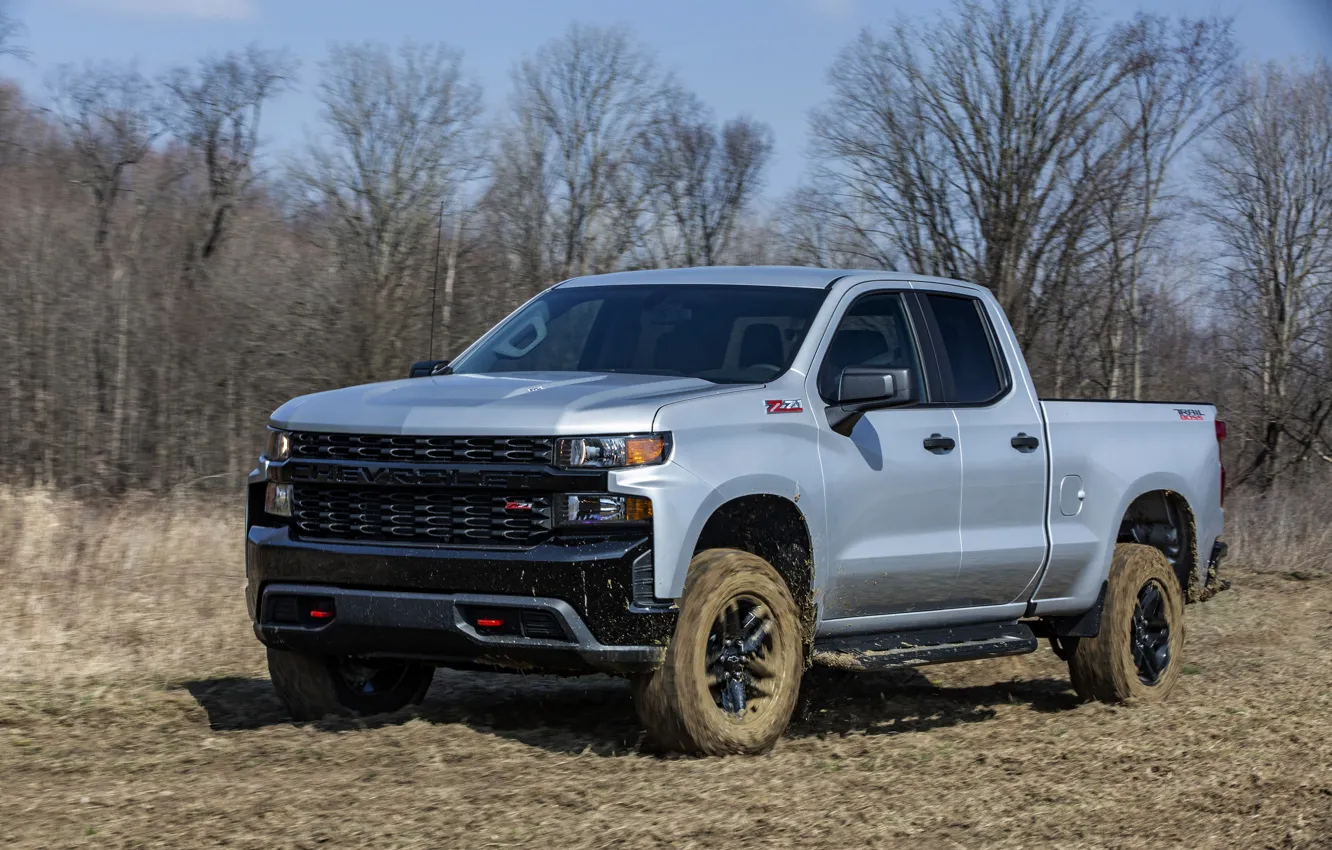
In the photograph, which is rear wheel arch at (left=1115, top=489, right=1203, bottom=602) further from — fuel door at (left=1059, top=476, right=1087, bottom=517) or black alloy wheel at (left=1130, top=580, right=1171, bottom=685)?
fuel door at (left=1059, top=476, right=1087, bottom=517)

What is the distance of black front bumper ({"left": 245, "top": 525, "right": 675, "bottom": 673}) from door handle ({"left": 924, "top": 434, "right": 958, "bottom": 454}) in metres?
1.80

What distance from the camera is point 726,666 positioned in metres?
5.89

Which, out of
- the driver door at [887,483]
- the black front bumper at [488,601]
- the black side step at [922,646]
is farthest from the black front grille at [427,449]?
the black side step at [922,646]

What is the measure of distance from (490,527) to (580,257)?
39.1m

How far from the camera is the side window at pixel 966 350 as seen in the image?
721cm

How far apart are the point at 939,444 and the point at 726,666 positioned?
1.58 m

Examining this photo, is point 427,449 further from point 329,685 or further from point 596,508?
point 329,685

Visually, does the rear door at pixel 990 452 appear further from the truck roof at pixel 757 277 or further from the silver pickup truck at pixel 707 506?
the truck roof at pixel 757 277

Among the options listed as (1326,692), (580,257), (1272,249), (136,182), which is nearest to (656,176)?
(580,257)

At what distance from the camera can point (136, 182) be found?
102 ft

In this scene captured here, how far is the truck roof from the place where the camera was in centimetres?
689

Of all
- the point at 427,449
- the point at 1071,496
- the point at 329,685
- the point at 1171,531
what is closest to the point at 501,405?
the point at 427,449

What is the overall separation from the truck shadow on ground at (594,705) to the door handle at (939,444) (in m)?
1.27

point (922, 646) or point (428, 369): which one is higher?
point (428, 369)
